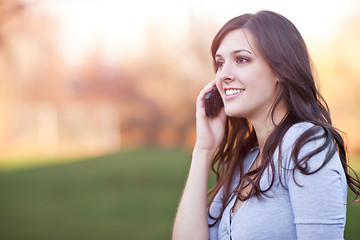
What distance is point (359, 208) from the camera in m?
6.49

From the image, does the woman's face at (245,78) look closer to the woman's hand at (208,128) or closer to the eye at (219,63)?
the eye at (219,63)

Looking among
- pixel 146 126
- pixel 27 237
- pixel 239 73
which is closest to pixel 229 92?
pixel 239 73

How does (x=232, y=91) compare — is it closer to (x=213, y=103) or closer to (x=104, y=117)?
(x=213, y=103)

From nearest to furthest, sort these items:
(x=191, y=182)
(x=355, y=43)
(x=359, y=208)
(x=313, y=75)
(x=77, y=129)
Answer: (x=313, y=75) → (x=191, y=182) → (x=359, y=208) → (x=355, y=43) → (x=77, y=129)

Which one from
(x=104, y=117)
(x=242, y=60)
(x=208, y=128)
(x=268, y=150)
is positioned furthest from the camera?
(x=104, y=117)

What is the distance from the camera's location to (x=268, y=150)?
5.48 feet

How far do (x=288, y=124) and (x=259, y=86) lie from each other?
0.20m

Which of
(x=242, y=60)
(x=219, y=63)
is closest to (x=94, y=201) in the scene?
(x=219, y=63)

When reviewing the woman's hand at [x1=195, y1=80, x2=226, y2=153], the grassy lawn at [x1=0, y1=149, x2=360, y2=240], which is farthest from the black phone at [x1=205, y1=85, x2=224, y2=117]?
the grassy lawn at [x1=0, y1=149, x2=360, y2=240]

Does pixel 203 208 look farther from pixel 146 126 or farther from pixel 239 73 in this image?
pixel 146 126

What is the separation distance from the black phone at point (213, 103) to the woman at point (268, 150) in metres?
0.02

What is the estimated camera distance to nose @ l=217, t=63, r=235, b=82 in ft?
5.90

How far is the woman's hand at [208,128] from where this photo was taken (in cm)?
208

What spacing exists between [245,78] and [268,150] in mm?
313
